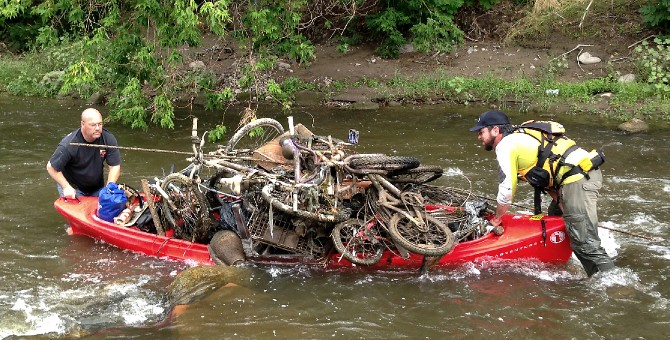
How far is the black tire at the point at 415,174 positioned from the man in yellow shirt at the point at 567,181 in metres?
0.83

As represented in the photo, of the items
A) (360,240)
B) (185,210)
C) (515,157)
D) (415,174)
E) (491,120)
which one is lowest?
(360,240)

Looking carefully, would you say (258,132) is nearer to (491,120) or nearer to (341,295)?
(341,295)

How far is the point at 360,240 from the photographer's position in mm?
6867

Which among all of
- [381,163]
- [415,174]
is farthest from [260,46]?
[381,163]

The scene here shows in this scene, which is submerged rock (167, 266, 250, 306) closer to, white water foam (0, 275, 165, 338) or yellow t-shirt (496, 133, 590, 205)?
white water foam (0, 275, 165, 338)

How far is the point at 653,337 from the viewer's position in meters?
6.02

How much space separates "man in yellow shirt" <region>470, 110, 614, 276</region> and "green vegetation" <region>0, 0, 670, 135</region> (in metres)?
4.77

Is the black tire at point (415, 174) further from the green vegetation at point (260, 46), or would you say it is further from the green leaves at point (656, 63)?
the green leaves at point (656, 63)

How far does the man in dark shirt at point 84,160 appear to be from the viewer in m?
7.91

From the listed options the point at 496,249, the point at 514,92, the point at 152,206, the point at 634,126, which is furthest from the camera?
the point at 514,92

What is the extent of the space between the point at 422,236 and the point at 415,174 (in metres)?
1.00

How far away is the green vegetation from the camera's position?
11273 mm

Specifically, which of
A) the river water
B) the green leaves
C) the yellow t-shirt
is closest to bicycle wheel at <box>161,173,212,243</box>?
the river water

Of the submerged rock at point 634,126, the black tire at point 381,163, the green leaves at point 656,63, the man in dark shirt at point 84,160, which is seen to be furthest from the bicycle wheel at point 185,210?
the green leaves at point 656,63
